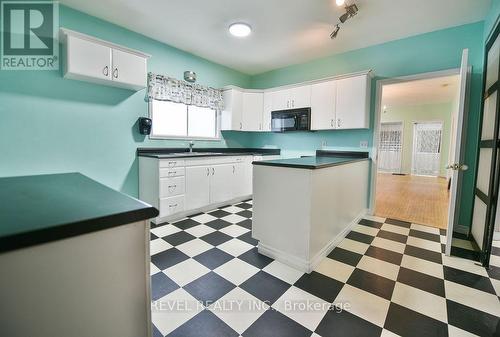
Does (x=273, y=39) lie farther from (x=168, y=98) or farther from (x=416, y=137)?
(x=416, y=137)

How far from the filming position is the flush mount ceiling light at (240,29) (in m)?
2.81

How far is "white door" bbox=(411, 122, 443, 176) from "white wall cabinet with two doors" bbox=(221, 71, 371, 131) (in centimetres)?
617

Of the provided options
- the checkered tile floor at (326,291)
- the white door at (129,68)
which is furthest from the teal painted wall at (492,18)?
the white door at (129,68)

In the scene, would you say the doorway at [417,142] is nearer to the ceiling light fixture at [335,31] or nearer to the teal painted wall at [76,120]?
the ceiling light fixture at [335,31]

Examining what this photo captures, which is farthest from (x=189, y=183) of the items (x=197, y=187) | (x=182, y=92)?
(x=182, y=92)

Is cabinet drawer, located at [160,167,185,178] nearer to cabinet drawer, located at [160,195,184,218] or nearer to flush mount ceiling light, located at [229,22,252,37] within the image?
cabinet drawer, located at [160,195,184,218]

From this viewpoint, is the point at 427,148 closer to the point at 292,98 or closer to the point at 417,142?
the point at 417,142

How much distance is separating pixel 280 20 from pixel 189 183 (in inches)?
94.6

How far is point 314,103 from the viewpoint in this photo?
3.72m

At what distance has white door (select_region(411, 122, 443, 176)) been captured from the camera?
7.56 meters

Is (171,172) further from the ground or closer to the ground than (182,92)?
closer to the ground

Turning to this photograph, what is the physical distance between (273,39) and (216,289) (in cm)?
321

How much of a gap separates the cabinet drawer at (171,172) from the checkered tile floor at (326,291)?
811mm

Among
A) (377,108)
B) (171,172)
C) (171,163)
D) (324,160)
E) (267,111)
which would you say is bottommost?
(171,172)
